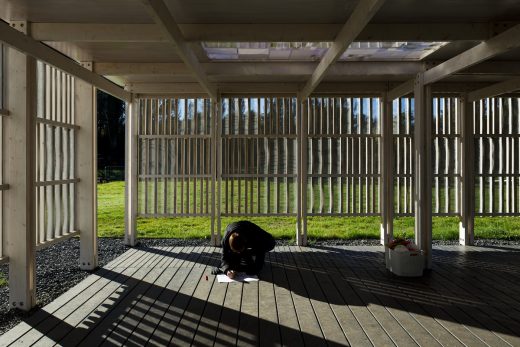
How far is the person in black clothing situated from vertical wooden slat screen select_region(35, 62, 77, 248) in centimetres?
217

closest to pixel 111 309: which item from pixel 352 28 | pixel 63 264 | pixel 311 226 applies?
pixel 63 264

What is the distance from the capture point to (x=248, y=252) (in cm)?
629

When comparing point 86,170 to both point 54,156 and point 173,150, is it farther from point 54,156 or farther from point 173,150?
point 173,150

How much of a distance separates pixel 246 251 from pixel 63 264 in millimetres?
2963

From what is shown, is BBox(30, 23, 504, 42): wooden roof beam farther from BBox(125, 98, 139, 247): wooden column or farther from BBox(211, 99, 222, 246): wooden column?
BBox(125, 98, 139, 247): wooden column

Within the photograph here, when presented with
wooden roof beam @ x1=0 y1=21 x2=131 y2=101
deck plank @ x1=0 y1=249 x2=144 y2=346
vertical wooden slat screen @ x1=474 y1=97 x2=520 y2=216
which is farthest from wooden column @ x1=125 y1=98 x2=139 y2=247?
vertical wooden slat screen @ x1=474 y1=97 x2=520 y2=216

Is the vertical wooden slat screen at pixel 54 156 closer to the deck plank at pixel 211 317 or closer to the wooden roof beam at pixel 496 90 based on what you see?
the deck plank at pixel 211 317

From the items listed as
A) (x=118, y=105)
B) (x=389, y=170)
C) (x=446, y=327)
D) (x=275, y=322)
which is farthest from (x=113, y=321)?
(x=118, y=105)

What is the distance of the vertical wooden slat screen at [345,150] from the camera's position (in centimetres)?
884

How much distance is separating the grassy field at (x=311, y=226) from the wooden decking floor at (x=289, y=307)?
3743 mm

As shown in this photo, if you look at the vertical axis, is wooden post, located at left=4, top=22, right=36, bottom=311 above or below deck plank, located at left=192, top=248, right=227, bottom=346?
above

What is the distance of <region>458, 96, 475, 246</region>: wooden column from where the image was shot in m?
8.69

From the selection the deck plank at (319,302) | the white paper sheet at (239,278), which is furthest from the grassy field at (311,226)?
the white paper sheet at (239,278)

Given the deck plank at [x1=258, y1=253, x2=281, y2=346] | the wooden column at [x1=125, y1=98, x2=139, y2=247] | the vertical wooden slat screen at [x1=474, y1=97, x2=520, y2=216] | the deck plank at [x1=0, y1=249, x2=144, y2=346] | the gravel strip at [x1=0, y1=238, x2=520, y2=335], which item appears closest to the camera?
the deck plank at [x1=258, y1=253, x2=281, y2=346]
